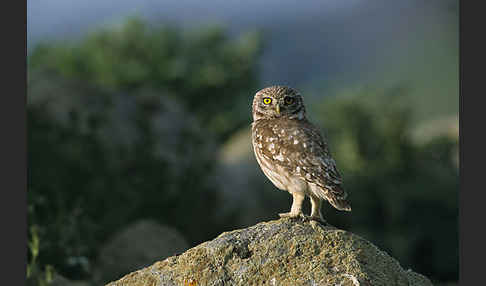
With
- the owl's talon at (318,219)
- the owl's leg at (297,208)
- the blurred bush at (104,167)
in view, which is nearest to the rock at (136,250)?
the blurred bush at (104,167)

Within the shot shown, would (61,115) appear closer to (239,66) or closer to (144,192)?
(144,192)

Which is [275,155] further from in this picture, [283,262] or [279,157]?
[283,262]

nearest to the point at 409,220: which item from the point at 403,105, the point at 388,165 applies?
the point at 388,165

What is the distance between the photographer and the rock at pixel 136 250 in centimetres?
893

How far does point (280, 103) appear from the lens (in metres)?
6.01

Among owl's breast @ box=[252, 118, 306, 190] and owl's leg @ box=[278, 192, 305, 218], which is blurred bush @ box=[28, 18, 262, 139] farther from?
owl's leg @ box=[278, 192, 305, 218]

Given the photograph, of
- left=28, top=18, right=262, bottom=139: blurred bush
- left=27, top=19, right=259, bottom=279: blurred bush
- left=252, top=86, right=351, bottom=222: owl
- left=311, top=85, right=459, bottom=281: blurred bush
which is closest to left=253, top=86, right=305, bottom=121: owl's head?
left=252, top=86, right=351, bottom=222: owl

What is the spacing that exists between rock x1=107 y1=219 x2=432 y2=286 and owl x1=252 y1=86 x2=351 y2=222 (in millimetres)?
357

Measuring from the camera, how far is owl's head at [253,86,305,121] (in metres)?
6.01

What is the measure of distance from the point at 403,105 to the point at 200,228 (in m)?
6.51

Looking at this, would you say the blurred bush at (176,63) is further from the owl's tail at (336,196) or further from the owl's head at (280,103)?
the owl's tail at (336,196)

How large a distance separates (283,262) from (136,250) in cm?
462

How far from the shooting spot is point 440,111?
2164cm

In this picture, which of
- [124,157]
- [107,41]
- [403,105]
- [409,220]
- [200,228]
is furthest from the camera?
[107,41]
